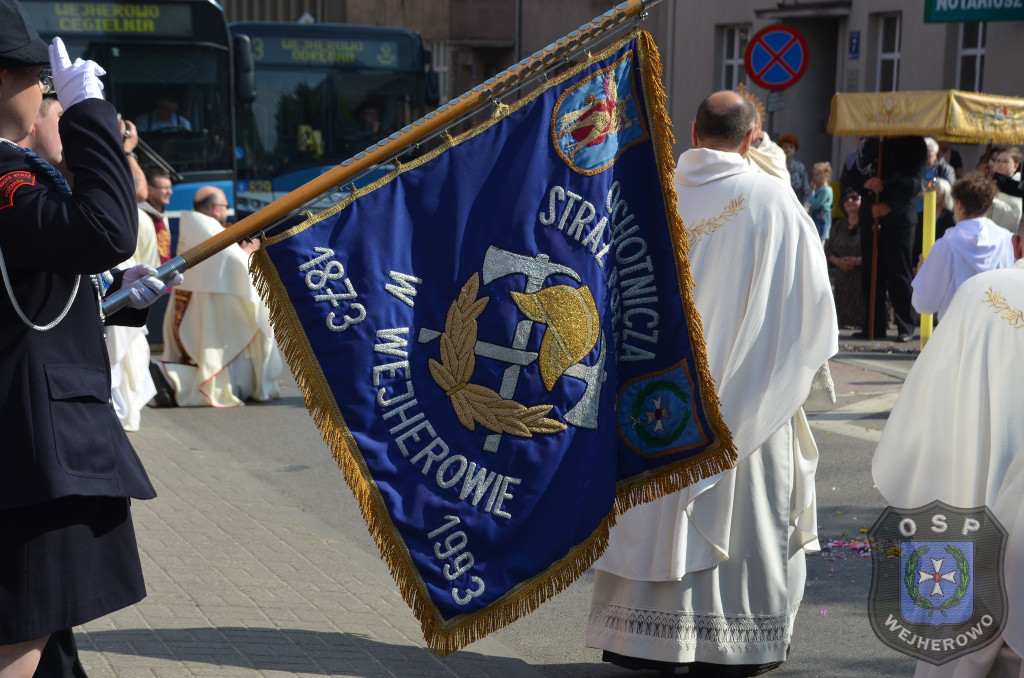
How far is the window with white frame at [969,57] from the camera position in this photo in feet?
68.8

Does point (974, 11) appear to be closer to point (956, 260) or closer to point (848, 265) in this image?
point (848, 265)

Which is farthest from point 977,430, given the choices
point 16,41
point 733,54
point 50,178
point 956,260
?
point 733,54

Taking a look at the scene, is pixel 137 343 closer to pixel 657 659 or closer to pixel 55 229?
pixel 657 659

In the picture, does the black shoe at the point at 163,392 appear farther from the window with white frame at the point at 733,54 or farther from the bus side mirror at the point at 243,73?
the window with white frame at the point at 733,54

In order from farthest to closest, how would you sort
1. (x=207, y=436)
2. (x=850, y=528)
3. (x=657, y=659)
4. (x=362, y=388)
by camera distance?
(x=207, y=436) → (x=850, y=528) → (x=657, y=659) → (x=362, y=388)

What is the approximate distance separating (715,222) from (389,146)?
60.8 inches

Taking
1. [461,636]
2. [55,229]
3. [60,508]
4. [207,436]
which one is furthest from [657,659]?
[207,436]

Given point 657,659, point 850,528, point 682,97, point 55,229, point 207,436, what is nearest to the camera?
point 55,229

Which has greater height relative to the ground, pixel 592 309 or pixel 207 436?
pixel 592 309

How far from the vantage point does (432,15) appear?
38125mm

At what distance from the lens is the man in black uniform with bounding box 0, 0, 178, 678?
2.72 m

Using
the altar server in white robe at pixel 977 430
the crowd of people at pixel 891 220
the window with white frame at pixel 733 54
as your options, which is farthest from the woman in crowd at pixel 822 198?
the altar server in white robe at pixel 977 430

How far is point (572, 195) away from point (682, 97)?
26.0 metres

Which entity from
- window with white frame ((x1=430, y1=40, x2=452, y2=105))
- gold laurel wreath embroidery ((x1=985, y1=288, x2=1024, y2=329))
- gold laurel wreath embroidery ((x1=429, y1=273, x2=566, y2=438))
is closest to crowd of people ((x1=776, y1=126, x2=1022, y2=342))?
gold laurel wreath embroidery ((x1=985, y1=288, x2=1024, y2=329))
